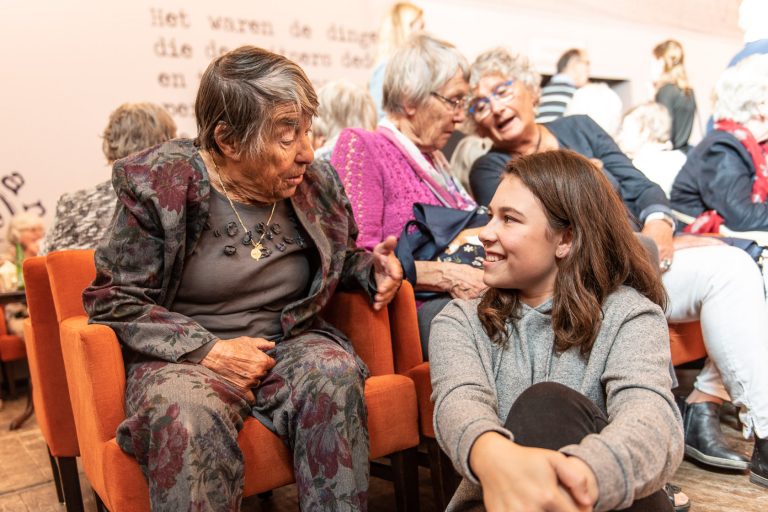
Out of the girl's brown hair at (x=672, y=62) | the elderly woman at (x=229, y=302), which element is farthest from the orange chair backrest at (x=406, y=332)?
the girl's brown hair at (x=672, y=62)

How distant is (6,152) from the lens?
3.98 m

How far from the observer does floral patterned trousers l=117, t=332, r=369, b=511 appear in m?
1.36

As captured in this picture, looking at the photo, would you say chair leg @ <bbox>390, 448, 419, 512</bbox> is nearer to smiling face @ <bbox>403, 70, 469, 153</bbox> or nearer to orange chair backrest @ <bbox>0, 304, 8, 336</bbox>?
smiling face @ <bbox>403, 70, 469, 153</bbox>

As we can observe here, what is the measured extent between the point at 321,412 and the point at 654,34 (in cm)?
687

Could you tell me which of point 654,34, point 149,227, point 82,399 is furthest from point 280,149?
point 654,34

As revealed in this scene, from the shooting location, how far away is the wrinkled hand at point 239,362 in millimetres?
1567

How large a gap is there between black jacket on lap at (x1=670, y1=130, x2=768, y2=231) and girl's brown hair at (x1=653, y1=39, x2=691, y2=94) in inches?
115

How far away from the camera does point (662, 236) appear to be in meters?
2.36

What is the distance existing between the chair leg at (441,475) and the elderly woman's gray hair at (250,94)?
92cm

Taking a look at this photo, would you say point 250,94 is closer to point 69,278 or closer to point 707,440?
point 69,278

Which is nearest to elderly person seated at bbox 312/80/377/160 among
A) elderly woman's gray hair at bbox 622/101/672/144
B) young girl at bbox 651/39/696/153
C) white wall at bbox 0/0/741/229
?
white wall at bbox 0/0/741/229

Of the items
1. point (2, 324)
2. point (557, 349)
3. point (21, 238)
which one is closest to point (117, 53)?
point (21, 238)

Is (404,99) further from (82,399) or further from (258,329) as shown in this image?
(82,399)

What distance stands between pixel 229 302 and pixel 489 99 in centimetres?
126
